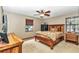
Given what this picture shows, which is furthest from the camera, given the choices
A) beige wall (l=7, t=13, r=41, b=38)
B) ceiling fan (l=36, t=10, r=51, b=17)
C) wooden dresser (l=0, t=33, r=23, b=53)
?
ceiling fan (l=36, t=10, r=51, b=17)

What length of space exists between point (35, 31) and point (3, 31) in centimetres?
65

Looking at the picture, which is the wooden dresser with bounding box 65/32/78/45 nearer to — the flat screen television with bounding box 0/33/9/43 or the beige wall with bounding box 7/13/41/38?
the beige wall with bounding box 7/13/41/38

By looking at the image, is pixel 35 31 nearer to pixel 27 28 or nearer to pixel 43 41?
pixel 27 28

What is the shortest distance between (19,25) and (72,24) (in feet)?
3.75

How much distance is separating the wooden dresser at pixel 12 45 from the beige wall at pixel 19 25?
105 millimetres

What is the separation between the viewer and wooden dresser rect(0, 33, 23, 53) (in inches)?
54.5

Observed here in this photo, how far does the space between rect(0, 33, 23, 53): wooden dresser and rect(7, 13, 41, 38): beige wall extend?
105 mm

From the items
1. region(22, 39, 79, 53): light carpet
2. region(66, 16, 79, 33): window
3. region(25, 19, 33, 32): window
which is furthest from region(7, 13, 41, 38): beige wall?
region(66, 16, 79, 33): window

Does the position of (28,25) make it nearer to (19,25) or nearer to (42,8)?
(19,25)

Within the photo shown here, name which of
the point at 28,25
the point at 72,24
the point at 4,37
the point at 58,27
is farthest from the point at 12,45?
the point at 72,24

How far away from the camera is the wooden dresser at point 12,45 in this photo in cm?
138

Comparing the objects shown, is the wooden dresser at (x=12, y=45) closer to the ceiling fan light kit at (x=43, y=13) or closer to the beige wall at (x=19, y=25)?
the beige wall at (x=19, y=25)

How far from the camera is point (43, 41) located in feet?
6.38

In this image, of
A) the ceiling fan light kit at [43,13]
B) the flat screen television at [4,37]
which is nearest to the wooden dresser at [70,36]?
the ceiling fan light kit at [43,13]
